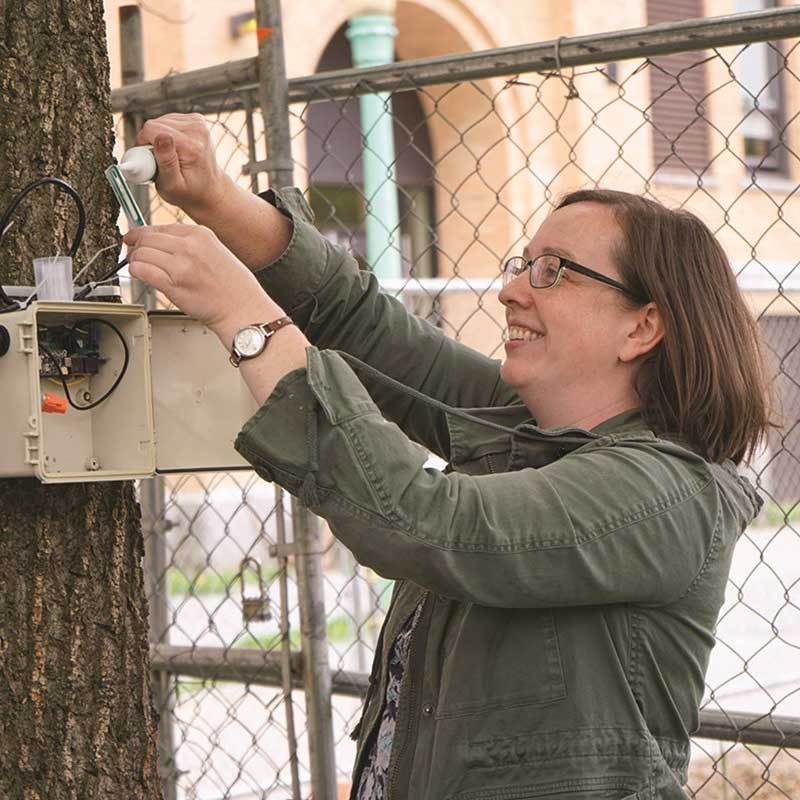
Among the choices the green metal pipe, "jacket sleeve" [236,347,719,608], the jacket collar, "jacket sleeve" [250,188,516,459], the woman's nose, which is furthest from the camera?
the green metal pipe

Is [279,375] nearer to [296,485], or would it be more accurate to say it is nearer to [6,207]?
[296,485]

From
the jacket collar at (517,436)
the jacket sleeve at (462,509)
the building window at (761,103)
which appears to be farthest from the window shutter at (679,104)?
the jacket sleeve at (462,509)

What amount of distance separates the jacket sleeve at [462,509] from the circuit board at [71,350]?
32cm

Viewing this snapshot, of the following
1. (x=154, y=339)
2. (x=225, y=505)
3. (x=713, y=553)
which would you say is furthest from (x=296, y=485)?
(x=225, y=505)

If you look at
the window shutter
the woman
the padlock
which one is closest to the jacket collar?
the woman

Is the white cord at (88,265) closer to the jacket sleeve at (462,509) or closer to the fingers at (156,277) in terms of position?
the fingers at (156,277)

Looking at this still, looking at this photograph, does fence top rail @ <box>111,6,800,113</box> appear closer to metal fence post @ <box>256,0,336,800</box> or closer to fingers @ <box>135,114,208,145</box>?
metal fence post @ <box>256,0,336,800</box>

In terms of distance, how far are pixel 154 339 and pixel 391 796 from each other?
0.70m

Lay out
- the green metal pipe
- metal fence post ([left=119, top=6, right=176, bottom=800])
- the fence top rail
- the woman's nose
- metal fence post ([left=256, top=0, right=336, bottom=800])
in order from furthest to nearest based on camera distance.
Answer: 1. the green metal pipe
2. metal fence post ([left=119, top=6, right=176, bottom=800])
3. metal fence post ([left=256, top=0, right=336, bottom=800])
4. the fence top rail
5. the woman's nose

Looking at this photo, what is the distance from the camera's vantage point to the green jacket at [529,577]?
5.34ft

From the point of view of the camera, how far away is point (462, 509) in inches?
64.6

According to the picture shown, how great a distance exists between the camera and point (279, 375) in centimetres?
166

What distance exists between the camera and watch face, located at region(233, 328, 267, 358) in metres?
1.66

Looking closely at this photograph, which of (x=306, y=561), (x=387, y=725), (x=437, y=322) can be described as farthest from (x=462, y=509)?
(x=437, y=322)
